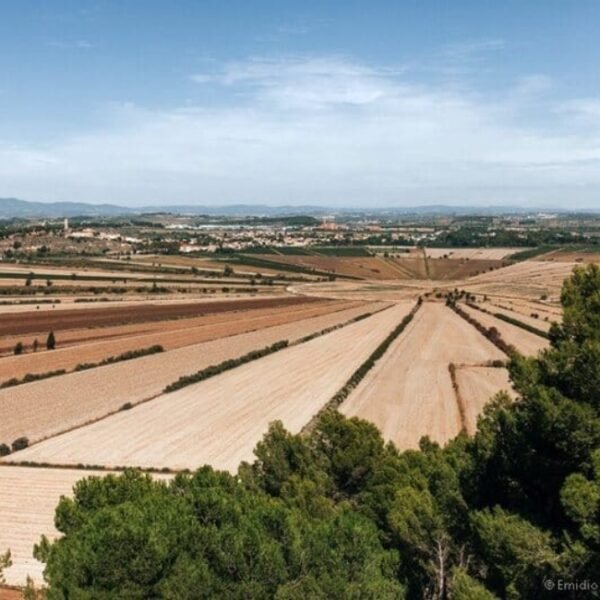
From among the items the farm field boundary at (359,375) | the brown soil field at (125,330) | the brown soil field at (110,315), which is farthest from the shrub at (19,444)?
the brown soil field at (110,315)

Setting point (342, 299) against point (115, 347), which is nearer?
point (115, 347)

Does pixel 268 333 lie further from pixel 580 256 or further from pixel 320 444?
pixel 580 256

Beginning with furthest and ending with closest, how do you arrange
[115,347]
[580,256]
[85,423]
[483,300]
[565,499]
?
1. [580,256]
2. [483,300]
3. [115,347]
4. [85,423]
5. [565,499]

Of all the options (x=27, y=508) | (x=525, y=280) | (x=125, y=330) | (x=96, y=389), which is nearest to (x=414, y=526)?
(x=27, y=508)

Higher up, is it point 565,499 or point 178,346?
point 565,499

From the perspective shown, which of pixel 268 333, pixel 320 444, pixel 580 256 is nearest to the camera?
pixel 320 444

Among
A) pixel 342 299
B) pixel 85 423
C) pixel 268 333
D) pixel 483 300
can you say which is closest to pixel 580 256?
pixel 483 300
